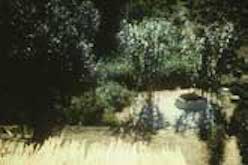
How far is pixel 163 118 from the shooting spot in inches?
509

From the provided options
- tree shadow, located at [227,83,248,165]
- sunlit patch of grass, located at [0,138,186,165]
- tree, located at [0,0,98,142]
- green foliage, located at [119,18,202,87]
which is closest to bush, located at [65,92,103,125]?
tree, located at [0,0,98,142]

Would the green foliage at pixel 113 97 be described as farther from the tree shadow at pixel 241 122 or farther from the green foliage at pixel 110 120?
the tree shadow at pixel 241 122

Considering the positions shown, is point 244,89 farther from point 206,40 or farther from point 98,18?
point 98,18

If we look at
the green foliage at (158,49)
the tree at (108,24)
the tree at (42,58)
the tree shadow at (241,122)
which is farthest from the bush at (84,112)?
the tree shadow at (241,122)

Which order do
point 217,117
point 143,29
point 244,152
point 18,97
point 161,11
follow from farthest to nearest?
point 161,11 < point 143,29 < point 18,97 < point 217,117 < point 244,152

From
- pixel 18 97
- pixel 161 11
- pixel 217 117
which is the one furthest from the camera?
pixel 161 11

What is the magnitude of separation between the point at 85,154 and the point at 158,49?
3.72 m

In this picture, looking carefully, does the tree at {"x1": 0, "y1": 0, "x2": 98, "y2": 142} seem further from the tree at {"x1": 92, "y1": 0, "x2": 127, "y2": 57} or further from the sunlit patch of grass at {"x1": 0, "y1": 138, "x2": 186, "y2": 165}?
the tree at {"x1": 92, "y1": 0, "x2": 127, "y2": 57}

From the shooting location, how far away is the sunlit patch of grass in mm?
11359

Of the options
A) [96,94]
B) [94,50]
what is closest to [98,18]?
[94,50]

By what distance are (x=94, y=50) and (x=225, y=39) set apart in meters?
3.04

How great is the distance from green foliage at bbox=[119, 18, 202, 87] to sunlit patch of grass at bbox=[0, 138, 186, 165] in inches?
95.5

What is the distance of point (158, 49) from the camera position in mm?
14344

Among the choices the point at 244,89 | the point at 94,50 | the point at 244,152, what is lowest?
the point at 244,152
